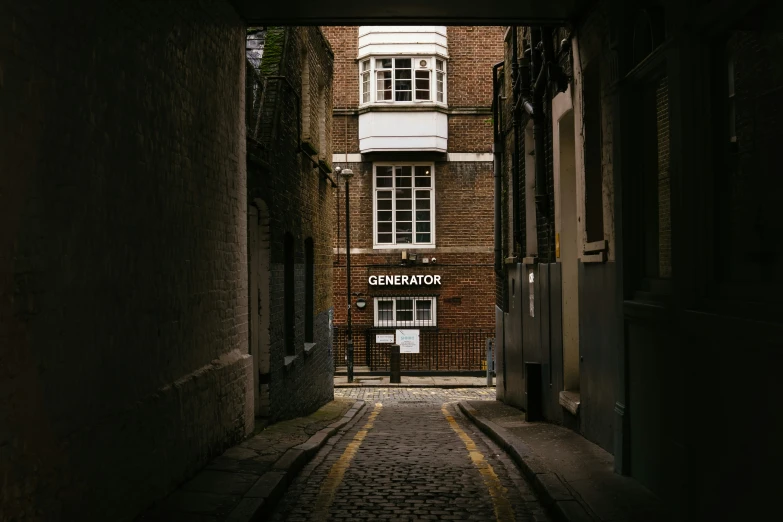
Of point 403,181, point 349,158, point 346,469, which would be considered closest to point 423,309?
point 403,181

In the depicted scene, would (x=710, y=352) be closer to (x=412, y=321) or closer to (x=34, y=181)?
(x=34, y=181)

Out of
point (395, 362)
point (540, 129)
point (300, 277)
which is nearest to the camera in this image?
point (540, 129)

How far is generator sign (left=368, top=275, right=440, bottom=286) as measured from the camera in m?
28.0

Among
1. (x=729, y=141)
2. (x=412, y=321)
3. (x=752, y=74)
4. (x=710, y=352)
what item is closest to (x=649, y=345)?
(x=710, y=352)

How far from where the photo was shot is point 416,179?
1120 inches

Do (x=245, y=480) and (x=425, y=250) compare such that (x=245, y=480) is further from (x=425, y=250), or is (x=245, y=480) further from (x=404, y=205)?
(x=404, y=205)

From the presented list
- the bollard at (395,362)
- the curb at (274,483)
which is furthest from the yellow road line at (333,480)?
the bollard at (395,362)

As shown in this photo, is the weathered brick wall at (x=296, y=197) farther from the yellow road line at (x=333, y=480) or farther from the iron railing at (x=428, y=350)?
the iron railing at (x=428, y=350)

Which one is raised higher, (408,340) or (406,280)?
(406,280)

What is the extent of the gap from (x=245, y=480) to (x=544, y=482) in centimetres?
261

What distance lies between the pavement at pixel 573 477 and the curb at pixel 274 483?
7.40 ft

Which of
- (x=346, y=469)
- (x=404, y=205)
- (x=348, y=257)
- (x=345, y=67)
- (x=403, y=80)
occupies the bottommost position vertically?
(x=346, y=469)

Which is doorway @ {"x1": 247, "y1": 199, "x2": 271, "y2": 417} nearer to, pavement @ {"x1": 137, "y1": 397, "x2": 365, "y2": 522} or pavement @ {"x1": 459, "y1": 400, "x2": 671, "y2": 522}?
pavement @ {"x1": 137, "y1": 397, "x2": 365, "y2": 522}

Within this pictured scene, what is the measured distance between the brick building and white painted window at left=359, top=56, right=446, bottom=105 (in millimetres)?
34
